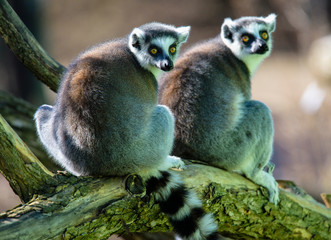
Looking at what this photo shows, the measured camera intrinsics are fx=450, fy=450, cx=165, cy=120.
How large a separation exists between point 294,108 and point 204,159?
8.39m

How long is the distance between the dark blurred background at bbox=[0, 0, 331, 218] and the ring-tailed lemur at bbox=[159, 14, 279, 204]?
396 centimetres

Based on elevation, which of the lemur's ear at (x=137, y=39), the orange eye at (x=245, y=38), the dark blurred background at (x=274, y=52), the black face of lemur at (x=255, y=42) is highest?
the lemur's ear at (x=137, y=39)

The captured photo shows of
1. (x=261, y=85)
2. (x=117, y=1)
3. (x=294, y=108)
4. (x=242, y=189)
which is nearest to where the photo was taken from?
(x=242, y=189)

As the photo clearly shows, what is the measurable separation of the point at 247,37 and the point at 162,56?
4.62 feet

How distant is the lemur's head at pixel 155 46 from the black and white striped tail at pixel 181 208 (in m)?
1.07

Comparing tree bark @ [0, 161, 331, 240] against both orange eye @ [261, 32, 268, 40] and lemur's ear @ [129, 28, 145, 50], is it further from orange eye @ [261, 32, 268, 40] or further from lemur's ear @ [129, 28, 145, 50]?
orange eye @ [261, 32, 268, 40]

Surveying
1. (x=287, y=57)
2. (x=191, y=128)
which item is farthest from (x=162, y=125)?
(x=287, y=57)

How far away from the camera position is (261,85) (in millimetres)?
14711

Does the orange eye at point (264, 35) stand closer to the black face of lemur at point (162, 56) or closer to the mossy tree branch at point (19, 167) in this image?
the black face of lemur at point (162, 56)

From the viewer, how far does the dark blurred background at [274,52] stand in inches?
396

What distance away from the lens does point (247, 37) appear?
5.30 m

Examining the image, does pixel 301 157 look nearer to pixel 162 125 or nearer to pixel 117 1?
pixel 162 125

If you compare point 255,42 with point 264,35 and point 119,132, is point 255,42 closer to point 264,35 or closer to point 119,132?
point 264,35

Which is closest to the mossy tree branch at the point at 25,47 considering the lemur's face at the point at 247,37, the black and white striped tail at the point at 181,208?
the lemur's face at the point at 247,37
